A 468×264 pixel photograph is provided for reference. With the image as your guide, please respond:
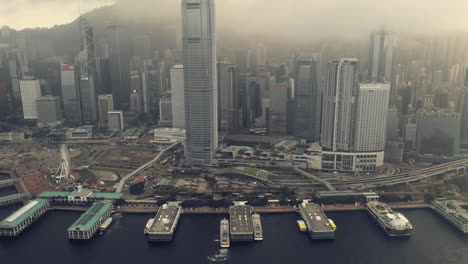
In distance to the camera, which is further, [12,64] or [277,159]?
[12,64]

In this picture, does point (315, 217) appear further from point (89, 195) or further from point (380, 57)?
point (380, 57)

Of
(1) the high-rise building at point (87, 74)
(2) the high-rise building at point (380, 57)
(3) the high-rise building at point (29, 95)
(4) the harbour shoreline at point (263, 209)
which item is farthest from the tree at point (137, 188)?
(3) the high-rise building at point (29, 95)

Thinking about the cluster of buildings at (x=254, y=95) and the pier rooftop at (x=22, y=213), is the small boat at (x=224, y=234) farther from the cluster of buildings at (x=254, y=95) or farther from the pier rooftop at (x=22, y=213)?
the pier rooftop at (x=22, y=213)

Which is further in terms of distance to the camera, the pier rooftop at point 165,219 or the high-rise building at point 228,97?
the high-rise building at point 228,97

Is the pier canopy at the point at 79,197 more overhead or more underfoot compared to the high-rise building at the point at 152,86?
more underfoot

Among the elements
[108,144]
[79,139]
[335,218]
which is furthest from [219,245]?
[79,139]

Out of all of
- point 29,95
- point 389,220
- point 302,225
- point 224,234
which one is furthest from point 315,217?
point 29,95

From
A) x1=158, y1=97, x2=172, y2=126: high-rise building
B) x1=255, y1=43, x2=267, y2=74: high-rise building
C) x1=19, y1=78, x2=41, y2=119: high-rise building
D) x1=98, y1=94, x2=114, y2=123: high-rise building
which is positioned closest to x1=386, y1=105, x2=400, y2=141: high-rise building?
x1=255, y1=43, x2=267, y2=74: high-rise building

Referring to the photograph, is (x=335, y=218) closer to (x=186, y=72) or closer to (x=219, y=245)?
(x=219, y=245)
